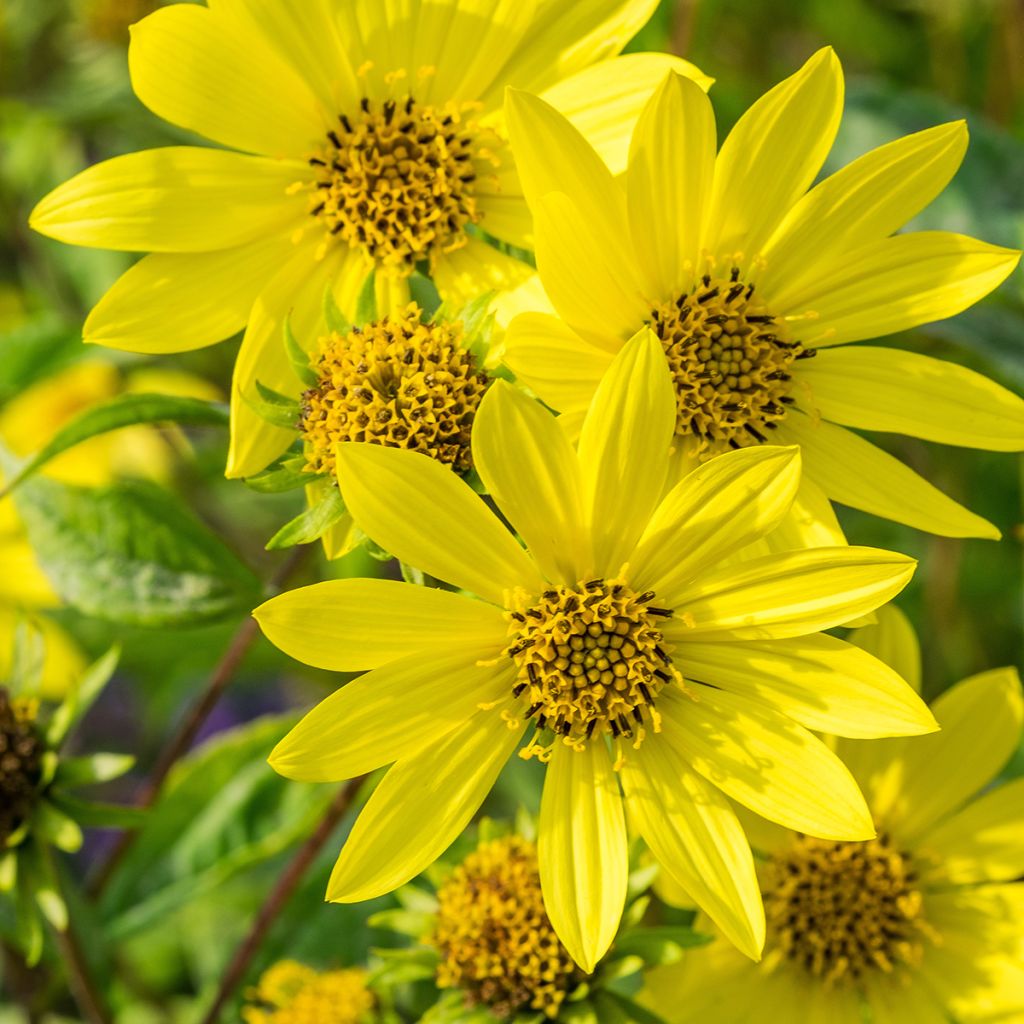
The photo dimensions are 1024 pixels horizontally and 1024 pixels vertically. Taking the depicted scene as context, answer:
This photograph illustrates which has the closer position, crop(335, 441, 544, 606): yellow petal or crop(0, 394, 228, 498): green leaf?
crop(335, 441, 544, 606): yellow petal

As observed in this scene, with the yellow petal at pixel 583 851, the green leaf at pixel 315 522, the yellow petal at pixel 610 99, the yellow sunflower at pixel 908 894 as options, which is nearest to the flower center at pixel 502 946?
the yellow petal at pixel 583 851

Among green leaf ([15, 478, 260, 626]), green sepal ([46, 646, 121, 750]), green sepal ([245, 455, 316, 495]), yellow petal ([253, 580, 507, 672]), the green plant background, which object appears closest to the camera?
yellow petal ([253, 580, 507, 672])

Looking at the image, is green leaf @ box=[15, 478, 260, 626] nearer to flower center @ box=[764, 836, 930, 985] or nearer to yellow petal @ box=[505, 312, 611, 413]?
yellow petal @ box=[505, 312, 611, 413]

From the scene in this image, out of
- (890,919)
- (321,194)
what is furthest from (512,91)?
(890,919)

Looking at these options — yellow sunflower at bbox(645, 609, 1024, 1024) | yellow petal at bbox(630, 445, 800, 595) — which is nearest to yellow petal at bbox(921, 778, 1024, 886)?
yellow sunflower at bbox(645, 609, 1024, 1024)

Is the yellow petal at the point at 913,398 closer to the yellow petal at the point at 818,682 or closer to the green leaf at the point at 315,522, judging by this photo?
the yellow petal at the point at 818,682

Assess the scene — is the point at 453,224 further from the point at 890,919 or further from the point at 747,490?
the point at 890,919

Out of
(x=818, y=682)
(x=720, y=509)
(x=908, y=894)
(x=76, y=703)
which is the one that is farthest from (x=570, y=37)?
(x=908, y=894)
